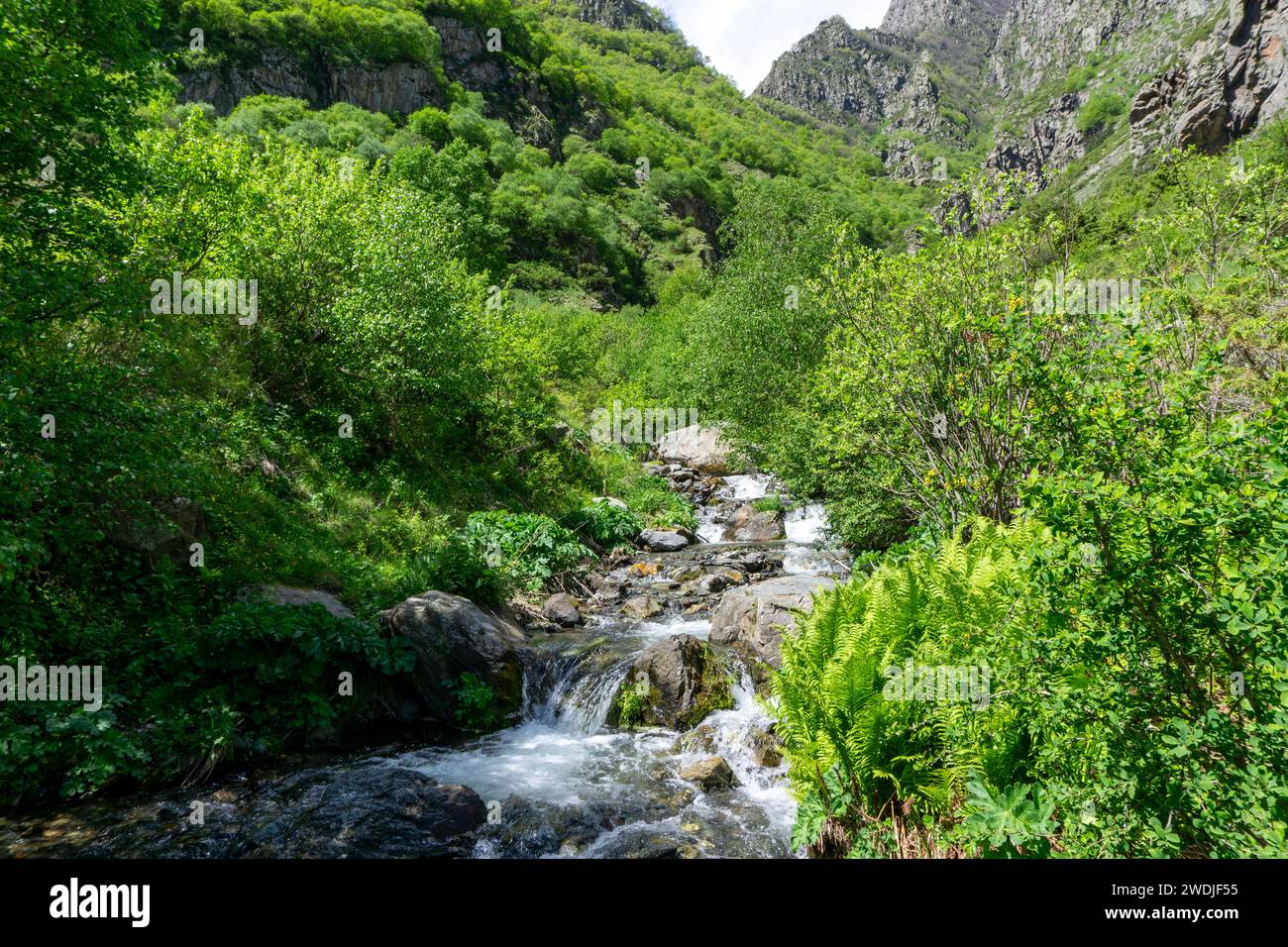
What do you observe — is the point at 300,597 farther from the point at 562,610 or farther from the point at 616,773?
the point at 616,773

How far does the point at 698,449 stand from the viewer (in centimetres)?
3331

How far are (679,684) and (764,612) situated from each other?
226 centimetres

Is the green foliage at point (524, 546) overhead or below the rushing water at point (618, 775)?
overhead

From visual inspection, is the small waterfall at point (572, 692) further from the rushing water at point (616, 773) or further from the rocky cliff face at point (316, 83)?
the rocky cliff face at point (316, 83)

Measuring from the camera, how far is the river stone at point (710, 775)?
852cm

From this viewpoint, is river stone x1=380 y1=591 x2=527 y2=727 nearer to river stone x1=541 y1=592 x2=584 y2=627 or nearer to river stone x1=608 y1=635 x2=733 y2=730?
river stone x1=608 y1=635 x2=733 y2=730

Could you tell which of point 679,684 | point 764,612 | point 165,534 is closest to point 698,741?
point 679,684

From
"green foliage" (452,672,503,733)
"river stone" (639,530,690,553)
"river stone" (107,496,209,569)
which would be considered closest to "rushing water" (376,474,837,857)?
"green foliage" (452,672,503,733)

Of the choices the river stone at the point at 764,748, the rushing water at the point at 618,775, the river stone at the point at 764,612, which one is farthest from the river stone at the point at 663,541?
the river stone at the point at 764,748

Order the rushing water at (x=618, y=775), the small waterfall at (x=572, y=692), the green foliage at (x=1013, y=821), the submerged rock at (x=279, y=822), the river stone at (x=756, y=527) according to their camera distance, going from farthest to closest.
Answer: the river stone at (x=756, y=527) → the small waterfall at (x=572, y=692) → the rushing water at (x=618, y=775) → the submerged rock at (x=279, y=822) → the green foliage at (x=1013, y=821)

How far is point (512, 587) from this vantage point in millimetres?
14844

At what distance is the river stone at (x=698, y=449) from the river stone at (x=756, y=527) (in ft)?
21.0
